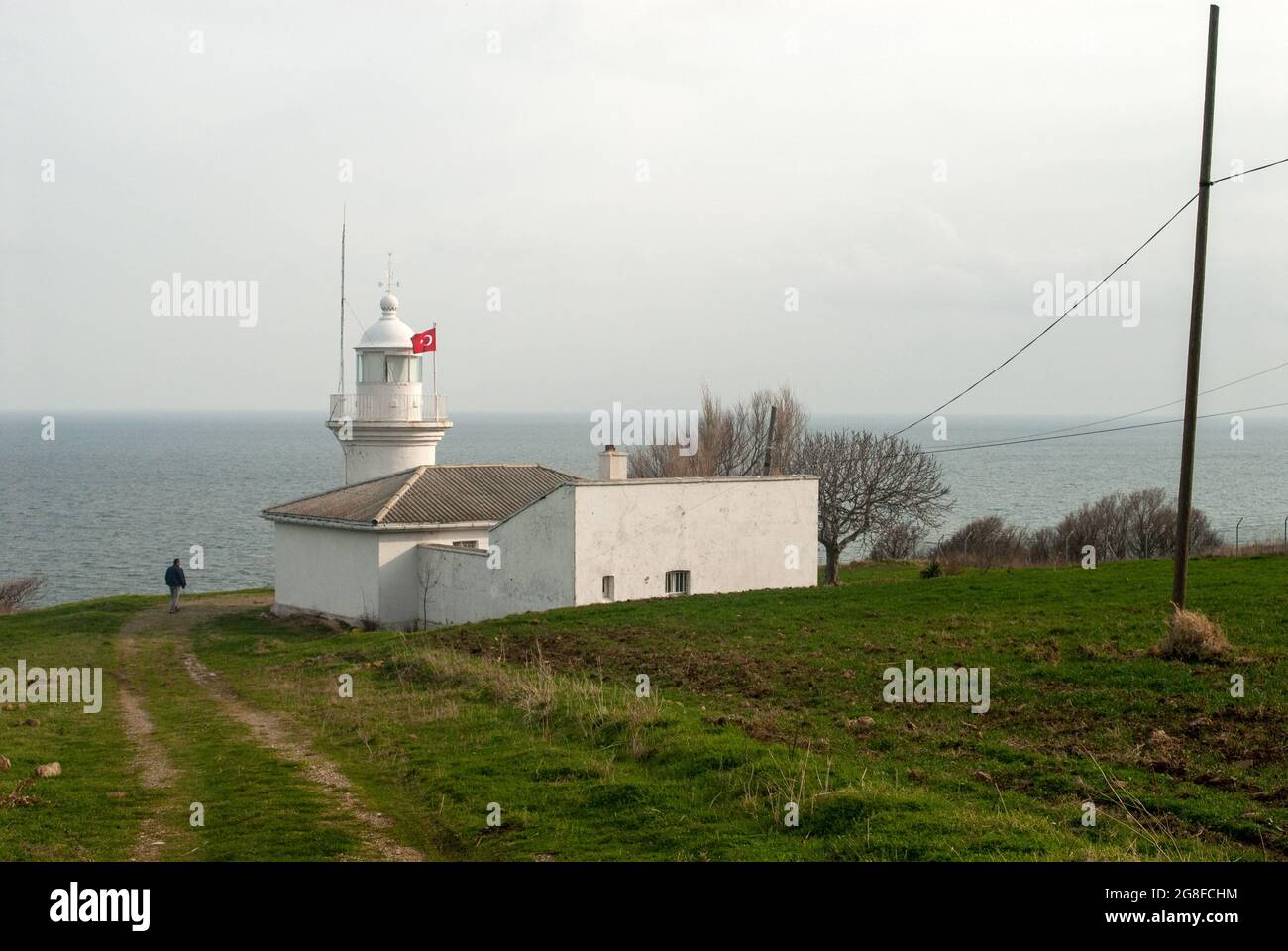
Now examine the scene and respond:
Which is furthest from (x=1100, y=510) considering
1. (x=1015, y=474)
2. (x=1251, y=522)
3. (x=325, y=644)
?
(x=1015, y=474)

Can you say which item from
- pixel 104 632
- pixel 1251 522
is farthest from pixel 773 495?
pixel 1251 522

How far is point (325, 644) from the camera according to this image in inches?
1140

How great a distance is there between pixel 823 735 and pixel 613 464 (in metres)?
19.6

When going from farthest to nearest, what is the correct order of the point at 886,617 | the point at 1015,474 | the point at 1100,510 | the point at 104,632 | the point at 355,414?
the point at 1015,474
the point at 1100,510
the point at 355,414
the point at 104,632
the point at 886,617

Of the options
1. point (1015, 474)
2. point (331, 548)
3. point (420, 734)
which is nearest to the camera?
point (420, 734)

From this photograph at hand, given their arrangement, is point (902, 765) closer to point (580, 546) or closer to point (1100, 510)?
point (580, 546)

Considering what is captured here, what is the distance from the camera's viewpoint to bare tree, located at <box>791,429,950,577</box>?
54.0 meters

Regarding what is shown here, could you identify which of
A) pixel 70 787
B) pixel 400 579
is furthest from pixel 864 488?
pixel 70 787

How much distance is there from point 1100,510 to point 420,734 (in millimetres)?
51495

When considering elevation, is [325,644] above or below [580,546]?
below

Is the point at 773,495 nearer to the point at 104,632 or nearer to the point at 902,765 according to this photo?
the point at 104,632

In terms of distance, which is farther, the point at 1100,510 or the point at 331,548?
the point at 1100,510

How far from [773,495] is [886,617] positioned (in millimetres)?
10106

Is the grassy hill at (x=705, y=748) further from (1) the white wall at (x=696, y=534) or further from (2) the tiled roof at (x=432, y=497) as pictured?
(2) the tiled roof at (x=432, y=497)
